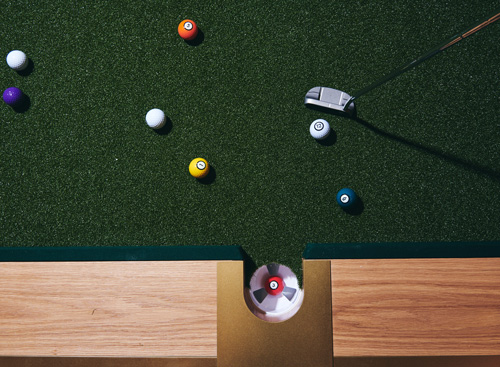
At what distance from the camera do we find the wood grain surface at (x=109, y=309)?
56.4 inches

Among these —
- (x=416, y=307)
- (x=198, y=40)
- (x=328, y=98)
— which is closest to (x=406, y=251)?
(x=416, y=307)

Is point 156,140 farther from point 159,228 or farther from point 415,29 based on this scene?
point 415,29

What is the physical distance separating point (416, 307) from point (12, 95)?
249cm

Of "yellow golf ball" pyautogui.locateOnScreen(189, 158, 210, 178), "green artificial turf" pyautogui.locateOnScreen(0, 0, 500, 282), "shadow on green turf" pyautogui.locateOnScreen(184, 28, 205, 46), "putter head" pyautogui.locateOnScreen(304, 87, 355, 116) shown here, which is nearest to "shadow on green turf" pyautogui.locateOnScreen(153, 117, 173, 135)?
"green artificial turf" pyautogui.locateOnScreen(0, 0, 500, 282)

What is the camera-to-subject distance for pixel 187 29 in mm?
2264

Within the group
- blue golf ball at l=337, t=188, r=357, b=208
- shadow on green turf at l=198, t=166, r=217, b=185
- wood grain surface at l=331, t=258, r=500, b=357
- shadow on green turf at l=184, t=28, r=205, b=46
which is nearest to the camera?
wood grain surface at l=331, t=258, r=500, b=357

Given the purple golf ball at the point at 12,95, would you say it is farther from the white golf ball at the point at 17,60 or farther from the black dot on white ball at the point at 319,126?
the black dot on white ball at the point at 319,126

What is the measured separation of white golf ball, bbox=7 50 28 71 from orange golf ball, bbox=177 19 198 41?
101 centimetres

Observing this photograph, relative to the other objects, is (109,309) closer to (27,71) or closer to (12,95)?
(12,95)

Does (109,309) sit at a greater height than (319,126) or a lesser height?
lesser

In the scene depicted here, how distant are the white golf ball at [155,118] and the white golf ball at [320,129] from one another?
90 cm

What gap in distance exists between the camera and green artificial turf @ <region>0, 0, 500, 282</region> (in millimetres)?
2195

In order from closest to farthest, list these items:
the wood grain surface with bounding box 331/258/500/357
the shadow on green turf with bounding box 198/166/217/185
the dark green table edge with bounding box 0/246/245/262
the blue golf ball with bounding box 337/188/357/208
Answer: the wood grain surface with bounding box 331/258/500/357
the dark green table edge with bounding box 0/246/245/262
the blue golf ball with bounding box 337/188/357/208
the shadow on green turf with bounding box 198/166/217/185

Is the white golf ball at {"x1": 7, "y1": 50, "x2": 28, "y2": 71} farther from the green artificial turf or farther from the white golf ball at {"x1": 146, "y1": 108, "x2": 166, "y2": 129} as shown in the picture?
the white golf ball at {"x1": 146, "y1": 108, "x2": 166, "y2": 129}
